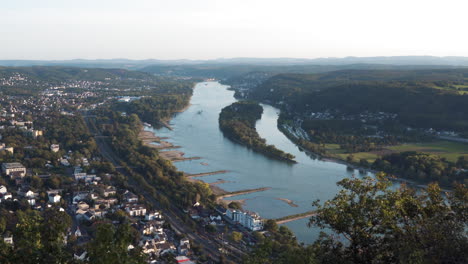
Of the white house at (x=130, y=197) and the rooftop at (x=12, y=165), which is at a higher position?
the rooftop at (x=12, y=165)

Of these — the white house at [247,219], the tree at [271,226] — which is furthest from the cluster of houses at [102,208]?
the tree at [271,226]

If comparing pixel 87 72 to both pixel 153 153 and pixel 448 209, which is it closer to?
pixel 153 153

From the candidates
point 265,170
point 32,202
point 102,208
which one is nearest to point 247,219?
point 102,208

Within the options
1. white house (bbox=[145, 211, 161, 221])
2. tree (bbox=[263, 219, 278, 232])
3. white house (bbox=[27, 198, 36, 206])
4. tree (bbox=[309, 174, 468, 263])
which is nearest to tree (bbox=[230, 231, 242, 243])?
tree (bbox=[263, 219, 278, 232])

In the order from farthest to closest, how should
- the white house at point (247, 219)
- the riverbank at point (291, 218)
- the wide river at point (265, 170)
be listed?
1. the wide river at point (265, 170)
2. the riverbank at point (291, 218)
3. the white house at point (247, 219)

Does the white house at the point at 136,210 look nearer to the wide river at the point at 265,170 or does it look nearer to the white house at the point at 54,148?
the wide river at the point at 265,170
